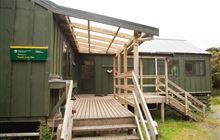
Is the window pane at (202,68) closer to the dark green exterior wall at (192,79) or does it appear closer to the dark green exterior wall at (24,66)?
the dark green exterior wall at (192,79)

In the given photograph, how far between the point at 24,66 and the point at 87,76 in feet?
23.3

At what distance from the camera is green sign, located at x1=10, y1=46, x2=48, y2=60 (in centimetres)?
462

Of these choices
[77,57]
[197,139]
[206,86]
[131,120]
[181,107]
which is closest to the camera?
[131,120]

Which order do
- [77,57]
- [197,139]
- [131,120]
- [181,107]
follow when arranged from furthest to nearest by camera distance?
A: [77,57], [181,107], [197,139], [131,120]

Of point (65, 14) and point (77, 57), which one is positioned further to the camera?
point (77, 57)

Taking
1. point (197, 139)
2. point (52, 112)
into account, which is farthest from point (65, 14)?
point (197, 139)

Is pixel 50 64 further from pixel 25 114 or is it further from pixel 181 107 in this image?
pixel 181 107

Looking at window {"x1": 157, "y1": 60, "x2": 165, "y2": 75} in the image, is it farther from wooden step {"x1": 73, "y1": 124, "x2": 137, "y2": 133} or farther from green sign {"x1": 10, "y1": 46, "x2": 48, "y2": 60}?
green sign {"x1": 10, "y1": 46, "x2": 48, "y2": 60}

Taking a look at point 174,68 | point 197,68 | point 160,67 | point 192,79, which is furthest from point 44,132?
point 197,68

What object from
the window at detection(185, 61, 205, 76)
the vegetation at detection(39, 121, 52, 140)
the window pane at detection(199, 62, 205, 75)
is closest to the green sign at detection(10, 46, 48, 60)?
the vegetation at detection(39, 121, 52, 140)

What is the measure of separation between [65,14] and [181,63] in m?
9.34

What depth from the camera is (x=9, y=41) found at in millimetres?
4656

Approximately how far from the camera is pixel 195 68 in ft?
40.9

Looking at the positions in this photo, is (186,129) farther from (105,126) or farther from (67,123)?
(67,123)
